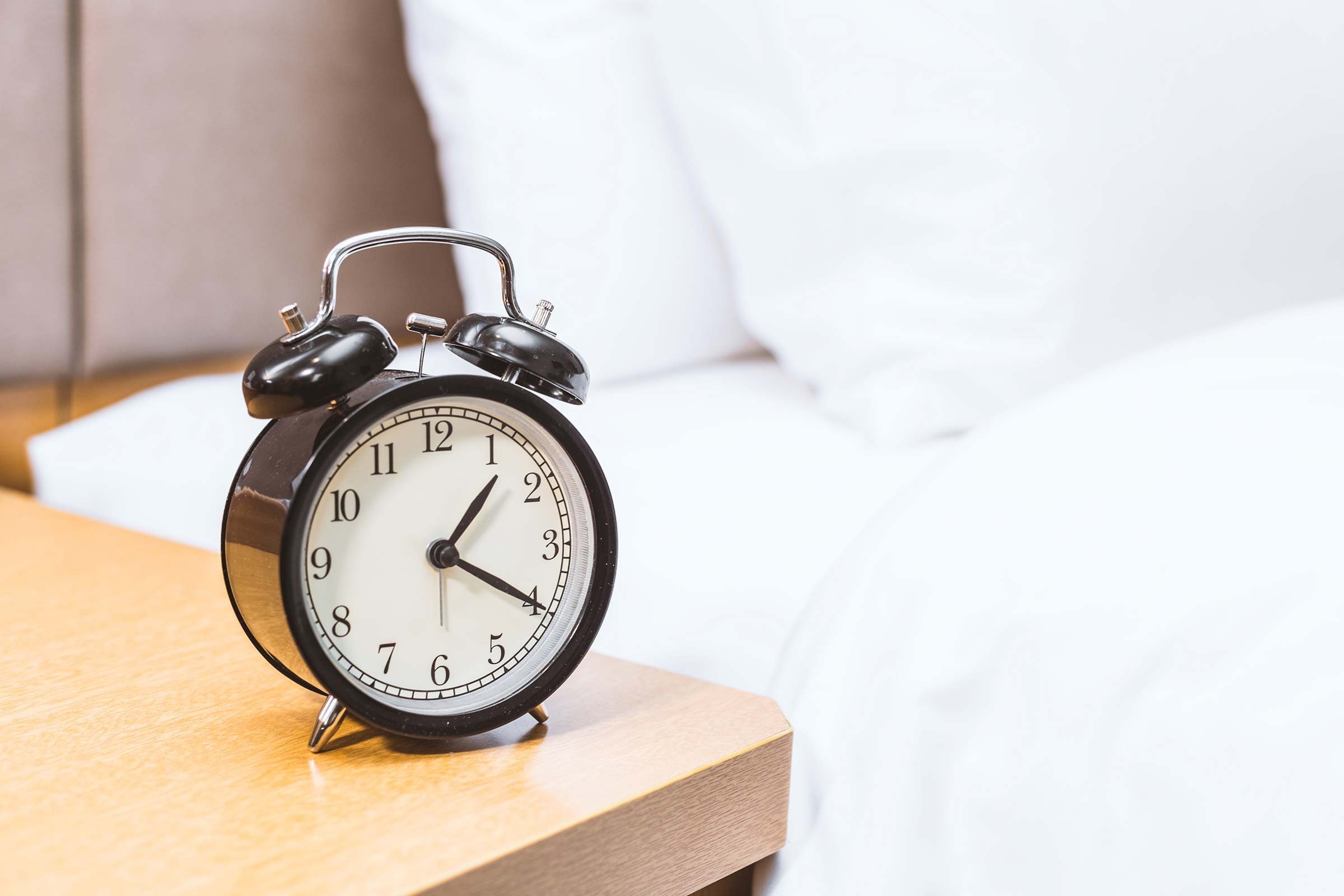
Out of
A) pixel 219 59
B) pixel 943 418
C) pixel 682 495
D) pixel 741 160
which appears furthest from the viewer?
pixel 219 59

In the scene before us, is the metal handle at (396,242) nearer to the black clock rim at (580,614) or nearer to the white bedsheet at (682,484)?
the black clock rim at (580,614)

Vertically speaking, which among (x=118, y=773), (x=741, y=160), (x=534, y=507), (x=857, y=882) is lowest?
(x=857, y=882)

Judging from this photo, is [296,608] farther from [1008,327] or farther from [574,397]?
[1008,327]

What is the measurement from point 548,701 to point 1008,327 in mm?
601

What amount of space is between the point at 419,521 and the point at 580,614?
0.32 ft

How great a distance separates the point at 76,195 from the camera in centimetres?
122

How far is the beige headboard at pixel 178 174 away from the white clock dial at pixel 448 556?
86cm

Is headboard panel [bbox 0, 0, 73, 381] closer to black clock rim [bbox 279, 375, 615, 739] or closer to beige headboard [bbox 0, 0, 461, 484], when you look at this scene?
beige headboard [bbox 0, 0, 461, 484]

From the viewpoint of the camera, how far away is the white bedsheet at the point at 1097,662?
537mm

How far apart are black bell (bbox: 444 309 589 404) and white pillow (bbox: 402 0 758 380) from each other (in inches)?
Answer: 24.9

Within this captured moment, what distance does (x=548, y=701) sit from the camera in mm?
639

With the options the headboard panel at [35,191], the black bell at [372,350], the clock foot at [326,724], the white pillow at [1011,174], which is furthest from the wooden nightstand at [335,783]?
the headboard panel at [35,191]

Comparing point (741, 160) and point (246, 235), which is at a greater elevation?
point (741, 160)

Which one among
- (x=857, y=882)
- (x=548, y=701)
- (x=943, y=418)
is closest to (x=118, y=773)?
(x=548, y=701)
